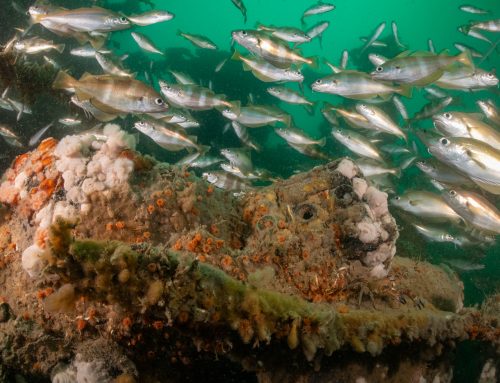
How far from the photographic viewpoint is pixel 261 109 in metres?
8.09

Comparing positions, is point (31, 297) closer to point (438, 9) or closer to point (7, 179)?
point (7, 179)

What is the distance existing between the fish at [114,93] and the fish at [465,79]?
512cm

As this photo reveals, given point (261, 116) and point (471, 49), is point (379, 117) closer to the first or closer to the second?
point (261, 116)

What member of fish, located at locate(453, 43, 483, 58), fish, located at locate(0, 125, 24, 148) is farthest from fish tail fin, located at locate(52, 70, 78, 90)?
fish, located at locate(453, 43, 483, 58)

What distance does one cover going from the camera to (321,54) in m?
80.2

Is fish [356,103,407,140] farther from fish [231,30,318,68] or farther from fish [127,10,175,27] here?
fish [127,10,175,27]

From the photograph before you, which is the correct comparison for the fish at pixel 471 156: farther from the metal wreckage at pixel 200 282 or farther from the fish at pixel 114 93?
the fish at pixel 114 93

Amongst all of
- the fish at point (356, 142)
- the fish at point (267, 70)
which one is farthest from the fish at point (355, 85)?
the fish at point (356, 142)

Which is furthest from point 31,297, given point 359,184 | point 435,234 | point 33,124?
point 435,234

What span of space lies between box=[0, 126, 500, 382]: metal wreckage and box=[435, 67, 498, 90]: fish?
10.9ft

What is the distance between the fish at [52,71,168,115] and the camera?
378 centimetres

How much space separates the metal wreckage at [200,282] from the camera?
6.54 ft

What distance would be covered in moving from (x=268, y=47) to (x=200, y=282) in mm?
5015

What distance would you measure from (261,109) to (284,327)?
21.2ft
